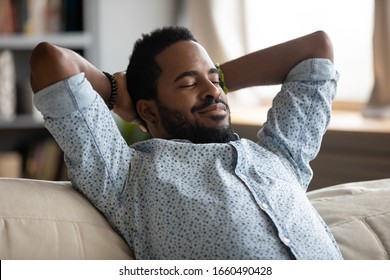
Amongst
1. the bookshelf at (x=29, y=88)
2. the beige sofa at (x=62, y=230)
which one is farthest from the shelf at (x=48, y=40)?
the beige sofa at (x=62, y=230)

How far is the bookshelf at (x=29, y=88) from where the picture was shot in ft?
10.0

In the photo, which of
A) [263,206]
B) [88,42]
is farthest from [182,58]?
[88,42]

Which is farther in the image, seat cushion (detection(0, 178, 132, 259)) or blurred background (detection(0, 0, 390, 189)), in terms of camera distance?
blurred background (detection(0, 0, 390, 189))

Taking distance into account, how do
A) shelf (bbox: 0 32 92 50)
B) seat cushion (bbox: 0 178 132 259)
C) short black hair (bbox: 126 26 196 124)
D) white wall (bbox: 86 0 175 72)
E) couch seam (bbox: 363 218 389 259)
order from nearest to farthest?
seat cushion (bbox: 0 178 132 259), couch seam (bbox: 363 218 389 259), short black hair (bbox: 126 26 196 124), shelf (bbox: 0 32 92 50), white wall (bbox: 86 0 175 72)

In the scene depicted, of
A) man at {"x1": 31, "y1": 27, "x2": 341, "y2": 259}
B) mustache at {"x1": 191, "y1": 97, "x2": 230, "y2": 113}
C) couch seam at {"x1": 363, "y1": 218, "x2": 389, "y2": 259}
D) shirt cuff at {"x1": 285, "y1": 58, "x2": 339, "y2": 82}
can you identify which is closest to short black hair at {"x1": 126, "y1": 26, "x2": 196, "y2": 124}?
man at {"x1": 31, "y1": 27, "x2": 341, "y2": 259}

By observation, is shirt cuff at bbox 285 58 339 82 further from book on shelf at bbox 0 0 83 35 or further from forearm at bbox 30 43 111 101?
book on shelf at bbox 0 0 83 35

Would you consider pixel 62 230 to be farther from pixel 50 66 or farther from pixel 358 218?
pixel 358 218

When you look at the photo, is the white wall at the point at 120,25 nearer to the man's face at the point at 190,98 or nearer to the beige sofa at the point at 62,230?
the man's face at the point at 190,98

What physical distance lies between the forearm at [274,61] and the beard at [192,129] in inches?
8.0

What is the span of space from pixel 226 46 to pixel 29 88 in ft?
2.94

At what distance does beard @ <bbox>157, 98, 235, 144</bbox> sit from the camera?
4.44 ft

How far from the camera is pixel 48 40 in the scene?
308cm
